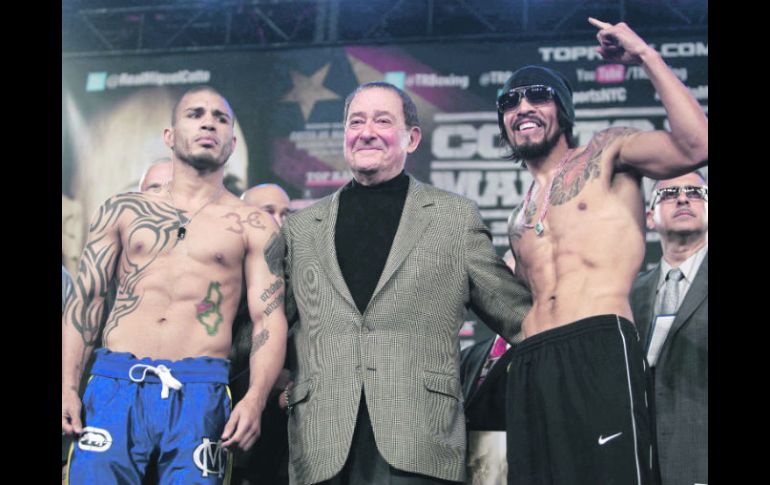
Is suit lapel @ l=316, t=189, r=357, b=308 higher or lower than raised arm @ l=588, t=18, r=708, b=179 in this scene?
lower

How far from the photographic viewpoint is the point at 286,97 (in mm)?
7234

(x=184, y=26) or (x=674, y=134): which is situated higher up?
(x=184, y=26)

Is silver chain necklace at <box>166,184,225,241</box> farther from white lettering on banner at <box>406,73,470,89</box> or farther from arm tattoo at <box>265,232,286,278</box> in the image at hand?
white lettering on banner at <box>406,73,470,89</box>

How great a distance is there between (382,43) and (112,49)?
2.33m

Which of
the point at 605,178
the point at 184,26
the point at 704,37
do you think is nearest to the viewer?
the point at 605,178

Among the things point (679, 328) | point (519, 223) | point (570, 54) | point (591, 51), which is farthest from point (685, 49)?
point (519, 223)

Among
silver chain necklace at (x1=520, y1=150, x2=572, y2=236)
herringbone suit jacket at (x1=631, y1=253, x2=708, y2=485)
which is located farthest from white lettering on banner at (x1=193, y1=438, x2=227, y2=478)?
herringbone suit jacket at (x1=631, y1=253, x2=708, y2=485)

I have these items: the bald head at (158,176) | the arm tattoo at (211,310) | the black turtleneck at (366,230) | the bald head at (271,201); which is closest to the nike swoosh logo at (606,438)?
the black turtleneck at (366,230)

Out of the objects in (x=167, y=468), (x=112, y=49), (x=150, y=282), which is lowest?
(x=167, y=468)

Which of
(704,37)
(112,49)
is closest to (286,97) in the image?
(112,49)

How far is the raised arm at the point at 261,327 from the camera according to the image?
9.80 feet

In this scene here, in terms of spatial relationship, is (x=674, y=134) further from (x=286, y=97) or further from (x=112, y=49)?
(x=112, y=49)

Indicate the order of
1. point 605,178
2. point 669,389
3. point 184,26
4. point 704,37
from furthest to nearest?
point 184,26 → point 704,37 → point 669,389 → point 605,178

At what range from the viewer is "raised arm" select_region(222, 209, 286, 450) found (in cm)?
299
